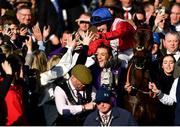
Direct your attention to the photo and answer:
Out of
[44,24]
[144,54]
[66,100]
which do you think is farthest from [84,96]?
[44,24]

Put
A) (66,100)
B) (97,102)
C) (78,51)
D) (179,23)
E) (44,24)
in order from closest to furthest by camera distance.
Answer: (97,102), (66,100), (78,51), (179,23), (44,24)

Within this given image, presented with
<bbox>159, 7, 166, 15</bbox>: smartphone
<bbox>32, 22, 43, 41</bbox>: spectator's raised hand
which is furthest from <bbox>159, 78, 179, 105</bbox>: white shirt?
<bbox>32, 22, 43, 41</bbox>: spectator's raised hand

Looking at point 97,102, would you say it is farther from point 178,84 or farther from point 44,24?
point 44,24

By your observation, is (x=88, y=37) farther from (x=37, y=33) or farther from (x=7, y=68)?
(x=7, y=68)

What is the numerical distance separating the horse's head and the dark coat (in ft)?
4.82

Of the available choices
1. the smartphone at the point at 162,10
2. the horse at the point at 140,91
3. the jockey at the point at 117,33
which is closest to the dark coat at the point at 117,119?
the horse at the point at 140,91

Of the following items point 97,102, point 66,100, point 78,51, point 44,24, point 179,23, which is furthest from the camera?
point 44,24

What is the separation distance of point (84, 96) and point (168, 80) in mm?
1622

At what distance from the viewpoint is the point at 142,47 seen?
12.5 metres

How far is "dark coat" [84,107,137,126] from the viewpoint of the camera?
10.9 m

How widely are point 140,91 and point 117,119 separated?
4.72 ft

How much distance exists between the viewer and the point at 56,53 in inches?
526

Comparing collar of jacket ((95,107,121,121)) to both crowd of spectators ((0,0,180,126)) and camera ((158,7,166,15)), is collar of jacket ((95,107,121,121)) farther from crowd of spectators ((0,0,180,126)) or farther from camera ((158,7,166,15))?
camera ((158,7,166,15))

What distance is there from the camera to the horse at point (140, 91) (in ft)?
40.3
